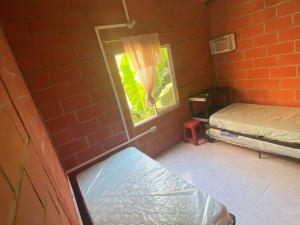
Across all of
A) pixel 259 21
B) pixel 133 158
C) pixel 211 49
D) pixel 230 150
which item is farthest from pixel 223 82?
pixel 133 158

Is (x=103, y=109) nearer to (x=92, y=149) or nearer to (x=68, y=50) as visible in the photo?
(x=92, y=149)

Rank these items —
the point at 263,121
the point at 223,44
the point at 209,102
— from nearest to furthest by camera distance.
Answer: the point at 263,121
the point at 223,44
the point at 209,102

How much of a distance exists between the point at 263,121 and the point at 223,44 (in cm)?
154

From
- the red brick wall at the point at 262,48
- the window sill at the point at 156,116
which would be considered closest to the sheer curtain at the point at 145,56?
the window sill at the point at 156,116

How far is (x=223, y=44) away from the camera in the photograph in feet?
10.1

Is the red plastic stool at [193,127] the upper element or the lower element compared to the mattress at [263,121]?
lower

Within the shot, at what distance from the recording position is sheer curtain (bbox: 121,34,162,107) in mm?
2375

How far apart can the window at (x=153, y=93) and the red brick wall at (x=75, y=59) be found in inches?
7.0

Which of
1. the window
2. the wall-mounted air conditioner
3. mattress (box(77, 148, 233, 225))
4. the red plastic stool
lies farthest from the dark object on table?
mattress (box(77, 148, 233, 225))

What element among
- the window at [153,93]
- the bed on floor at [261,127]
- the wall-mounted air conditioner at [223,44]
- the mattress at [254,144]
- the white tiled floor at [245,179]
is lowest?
the white tiled floor at [245,179]

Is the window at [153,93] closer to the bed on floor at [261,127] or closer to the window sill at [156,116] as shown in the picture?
the window sill at [156,116]

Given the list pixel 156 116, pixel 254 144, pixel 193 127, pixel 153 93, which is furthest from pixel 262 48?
pixel 156 116

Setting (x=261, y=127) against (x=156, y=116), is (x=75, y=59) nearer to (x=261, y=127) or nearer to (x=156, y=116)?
(x=156, y=116)

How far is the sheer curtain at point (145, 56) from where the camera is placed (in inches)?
93.5
